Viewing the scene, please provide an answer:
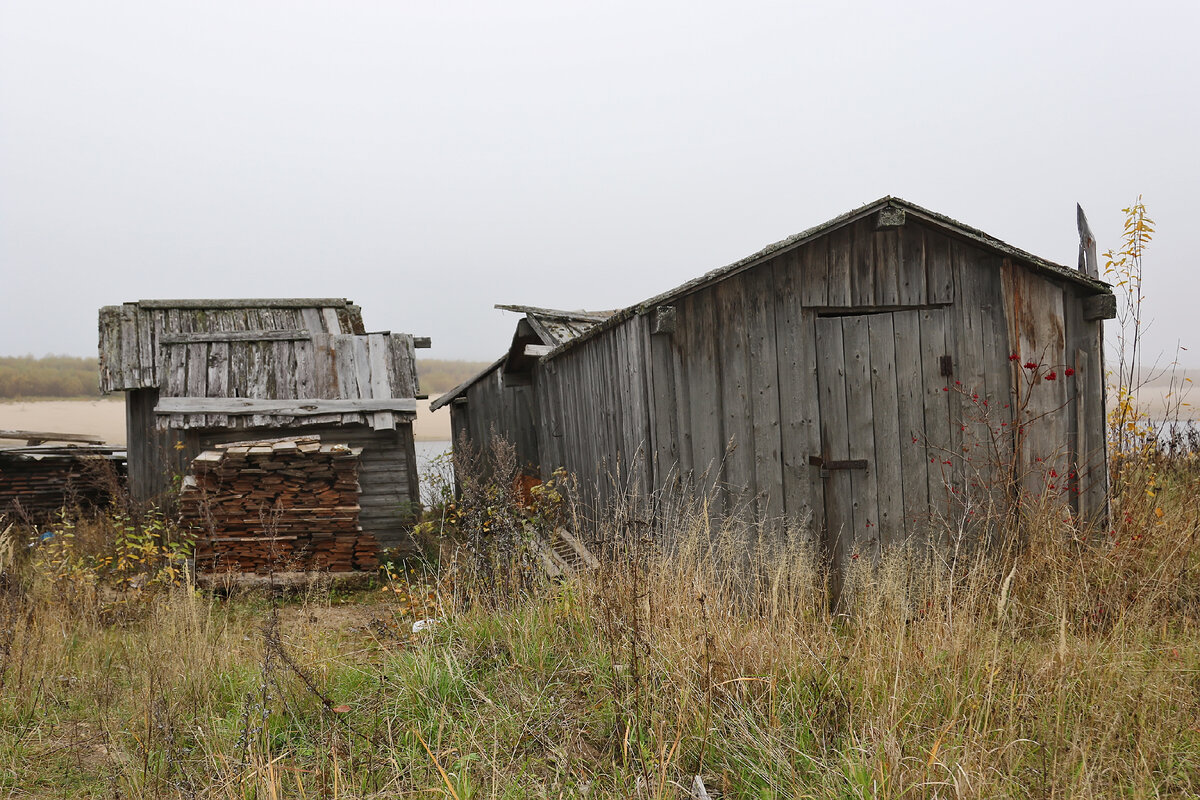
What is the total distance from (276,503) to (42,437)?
9596mm

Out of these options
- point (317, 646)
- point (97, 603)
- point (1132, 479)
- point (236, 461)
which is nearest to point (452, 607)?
point (317, 646)

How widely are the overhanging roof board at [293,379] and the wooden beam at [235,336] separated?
0.16 feet

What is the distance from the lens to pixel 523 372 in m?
12.3

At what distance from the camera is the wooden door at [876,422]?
6258 millimetres

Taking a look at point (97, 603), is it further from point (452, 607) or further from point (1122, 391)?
point (1122, 391)

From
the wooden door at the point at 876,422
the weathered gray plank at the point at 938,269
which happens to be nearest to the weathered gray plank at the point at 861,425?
the wooden door at the point at 876,422

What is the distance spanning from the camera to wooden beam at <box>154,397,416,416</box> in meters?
10.1

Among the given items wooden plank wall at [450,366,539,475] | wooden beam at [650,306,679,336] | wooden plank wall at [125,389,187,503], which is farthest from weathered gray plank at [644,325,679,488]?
wooden plank wall at [125,389,187,503]

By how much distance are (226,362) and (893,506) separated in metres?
9.34

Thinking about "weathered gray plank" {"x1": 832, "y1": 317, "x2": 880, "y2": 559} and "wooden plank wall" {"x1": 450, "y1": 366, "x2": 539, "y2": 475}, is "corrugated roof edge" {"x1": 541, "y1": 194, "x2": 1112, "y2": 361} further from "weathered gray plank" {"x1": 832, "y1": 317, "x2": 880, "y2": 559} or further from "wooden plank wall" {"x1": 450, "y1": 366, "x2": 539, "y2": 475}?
"wooden plank wall" {"x1": 450, "y1": 366, "x2": 539, "y2": 475}

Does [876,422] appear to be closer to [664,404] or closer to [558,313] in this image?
[664,404]

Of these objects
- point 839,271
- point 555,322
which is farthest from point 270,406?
point 839,271

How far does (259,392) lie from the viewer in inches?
415

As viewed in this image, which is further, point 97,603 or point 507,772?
point 97,603
